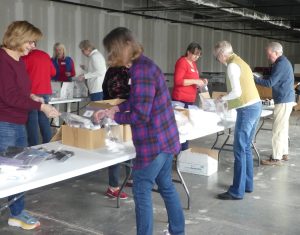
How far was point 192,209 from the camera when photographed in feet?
9.66

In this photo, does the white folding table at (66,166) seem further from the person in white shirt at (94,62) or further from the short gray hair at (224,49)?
the person in white shirt at (94,62)

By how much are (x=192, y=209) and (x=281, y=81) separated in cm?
179

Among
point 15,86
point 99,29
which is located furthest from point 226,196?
point 99,29

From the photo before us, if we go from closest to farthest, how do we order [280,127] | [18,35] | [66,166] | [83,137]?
[66,166]
[18,35]
[83,137]
[280,127]

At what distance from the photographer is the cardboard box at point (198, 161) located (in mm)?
3793

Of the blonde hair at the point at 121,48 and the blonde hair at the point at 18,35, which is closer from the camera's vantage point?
the blonde hair at the point at 121,48

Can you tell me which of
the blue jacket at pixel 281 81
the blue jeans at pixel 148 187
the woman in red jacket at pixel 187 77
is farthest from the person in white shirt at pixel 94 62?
the blue jeans at pixel 148 187

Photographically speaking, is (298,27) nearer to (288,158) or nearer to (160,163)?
(288,158)

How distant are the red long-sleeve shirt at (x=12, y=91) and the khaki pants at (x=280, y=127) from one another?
108 inches

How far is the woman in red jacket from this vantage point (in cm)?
402

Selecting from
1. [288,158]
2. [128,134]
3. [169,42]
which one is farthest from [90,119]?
[169,42]

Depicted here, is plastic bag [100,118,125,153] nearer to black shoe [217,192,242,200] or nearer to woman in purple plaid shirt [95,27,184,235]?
woman in purple plaid shirt [95,27,184,235]

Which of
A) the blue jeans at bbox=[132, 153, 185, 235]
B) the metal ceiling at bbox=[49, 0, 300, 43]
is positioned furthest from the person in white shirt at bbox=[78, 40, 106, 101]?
the metal ceiling at bbox=[49, 0, 300, 43]

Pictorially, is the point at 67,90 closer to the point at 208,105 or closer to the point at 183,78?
the point at 183,78
